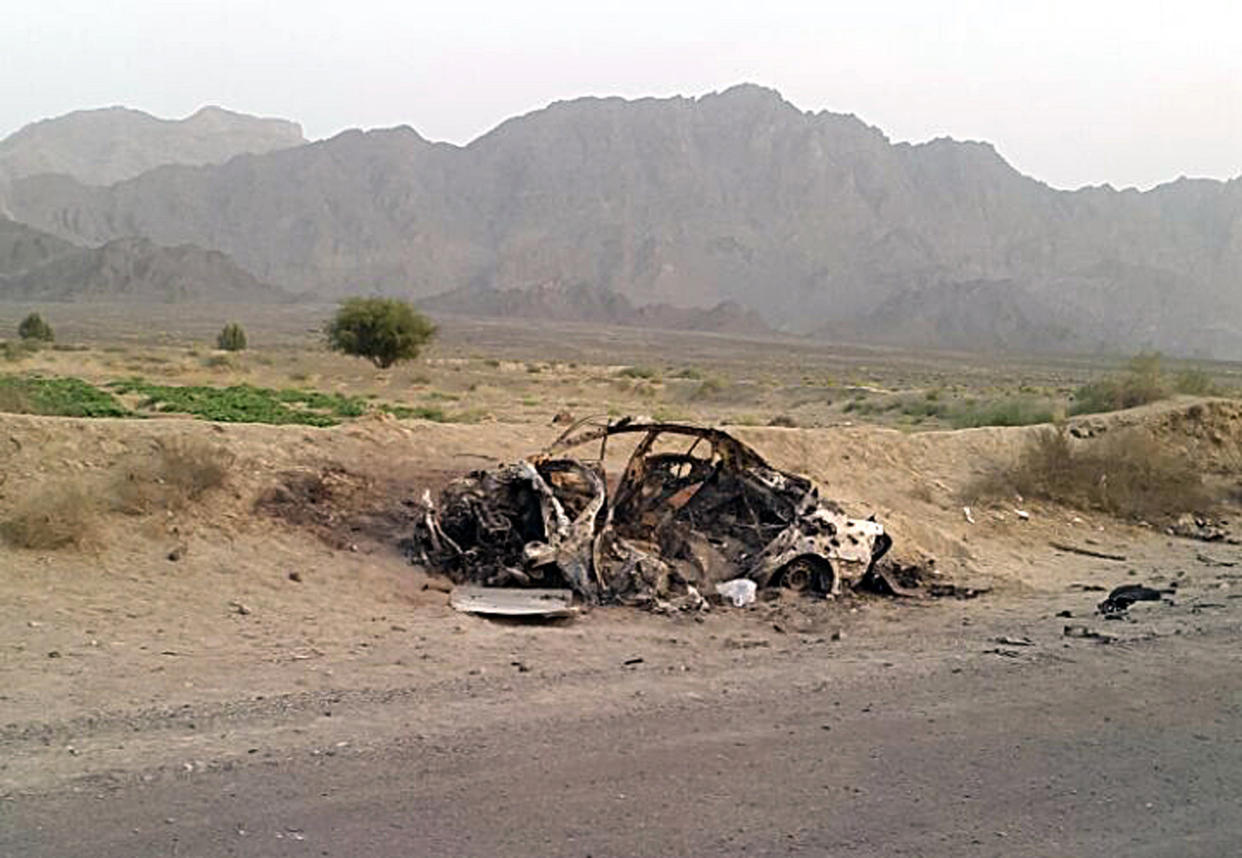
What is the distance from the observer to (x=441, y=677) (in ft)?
31.0

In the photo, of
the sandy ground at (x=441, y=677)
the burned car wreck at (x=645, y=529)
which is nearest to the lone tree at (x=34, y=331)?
the sandy ground at (x=441, y=677)

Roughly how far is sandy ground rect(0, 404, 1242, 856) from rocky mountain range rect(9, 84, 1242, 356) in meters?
139

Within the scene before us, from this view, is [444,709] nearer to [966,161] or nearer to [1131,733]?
[1131,733]

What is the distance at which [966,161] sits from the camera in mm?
198500

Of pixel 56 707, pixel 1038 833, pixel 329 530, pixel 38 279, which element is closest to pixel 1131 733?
pixel 1038 833

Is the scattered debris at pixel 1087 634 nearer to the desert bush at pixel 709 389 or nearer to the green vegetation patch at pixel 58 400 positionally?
the green vegetation patch at pixel 58 400

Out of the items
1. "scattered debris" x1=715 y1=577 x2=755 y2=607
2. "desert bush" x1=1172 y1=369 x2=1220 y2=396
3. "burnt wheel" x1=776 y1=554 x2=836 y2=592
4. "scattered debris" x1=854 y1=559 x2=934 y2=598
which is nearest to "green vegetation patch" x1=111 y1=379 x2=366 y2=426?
"scattered debris" x1=715 y1=577 x2=755 y2=607

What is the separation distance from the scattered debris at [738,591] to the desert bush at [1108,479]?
7.60 meters

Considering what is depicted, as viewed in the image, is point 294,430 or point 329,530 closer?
point 329,530

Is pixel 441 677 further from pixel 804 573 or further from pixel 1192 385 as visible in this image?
pixel 1192 385

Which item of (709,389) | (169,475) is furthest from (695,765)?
(709,389)

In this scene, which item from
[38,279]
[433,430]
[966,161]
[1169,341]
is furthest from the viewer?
[966,161]

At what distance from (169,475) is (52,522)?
1.83 metres

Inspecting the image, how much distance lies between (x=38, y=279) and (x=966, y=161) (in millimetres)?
135644
